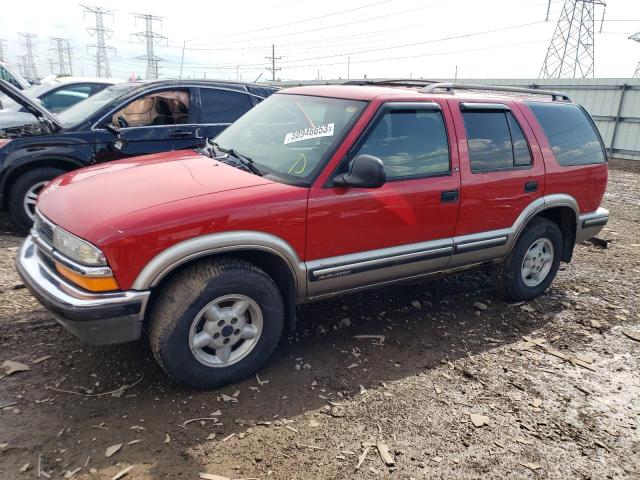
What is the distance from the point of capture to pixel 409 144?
3627 mm

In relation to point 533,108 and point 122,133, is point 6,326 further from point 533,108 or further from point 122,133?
point 533,108

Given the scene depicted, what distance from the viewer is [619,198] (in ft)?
32.2

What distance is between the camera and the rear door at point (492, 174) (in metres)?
3.88

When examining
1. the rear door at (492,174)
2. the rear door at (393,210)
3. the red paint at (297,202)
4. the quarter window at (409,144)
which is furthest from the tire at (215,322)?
the rear door at (492,174)

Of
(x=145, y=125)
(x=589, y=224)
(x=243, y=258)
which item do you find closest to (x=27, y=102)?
(x=145, y=125)

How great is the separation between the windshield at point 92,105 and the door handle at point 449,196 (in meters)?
4.34

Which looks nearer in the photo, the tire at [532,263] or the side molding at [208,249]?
the side molding at [208,249]

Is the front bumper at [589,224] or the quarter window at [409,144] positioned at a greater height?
the quarter window at [409,144]

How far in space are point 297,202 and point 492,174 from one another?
1815 millimetres

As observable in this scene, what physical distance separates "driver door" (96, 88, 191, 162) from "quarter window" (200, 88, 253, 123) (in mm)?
218

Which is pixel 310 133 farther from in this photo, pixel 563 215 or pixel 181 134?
pixel 181 134

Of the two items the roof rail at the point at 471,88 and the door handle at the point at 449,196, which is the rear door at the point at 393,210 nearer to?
the door handle at the point at 449,196

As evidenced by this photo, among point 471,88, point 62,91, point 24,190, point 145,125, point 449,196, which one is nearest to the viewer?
point 449,196

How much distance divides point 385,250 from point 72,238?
6.66 feet
